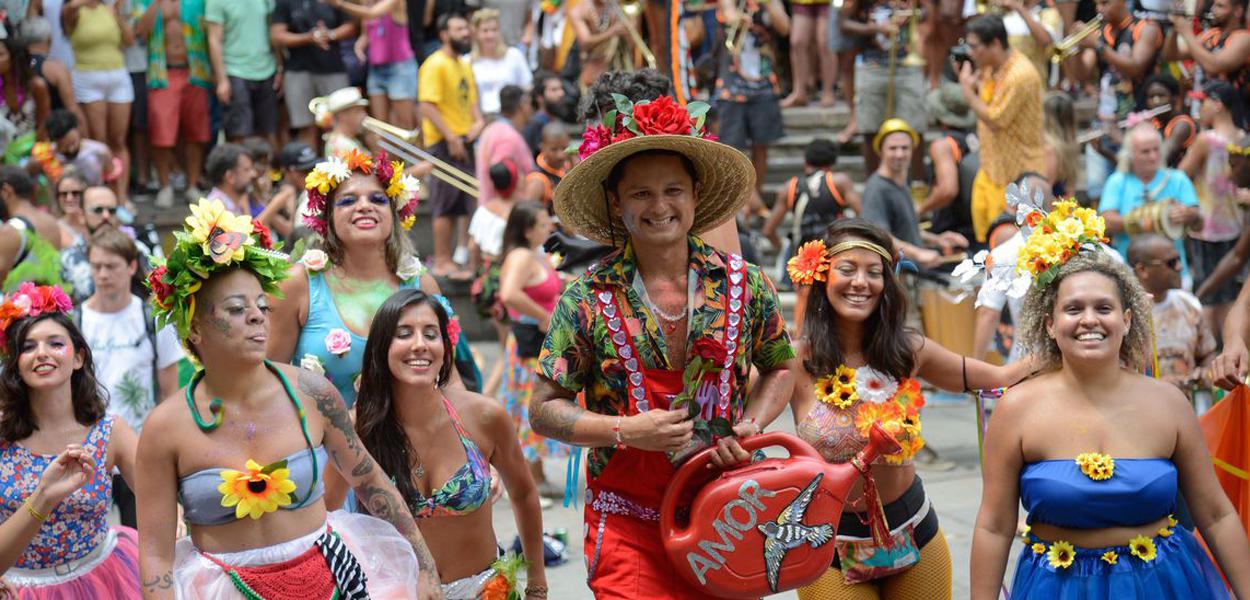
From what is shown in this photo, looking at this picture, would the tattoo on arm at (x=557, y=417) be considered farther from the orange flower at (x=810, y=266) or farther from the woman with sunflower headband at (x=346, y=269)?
the orange flower at (x=810, y=266)

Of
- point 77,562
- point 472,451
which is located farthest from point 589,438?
point 77,562

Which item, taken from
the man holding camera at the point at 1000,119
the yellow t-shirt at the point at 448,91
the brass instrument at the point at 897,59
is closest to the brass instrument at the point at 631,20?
the yellow t-shirt at the point at 448,91

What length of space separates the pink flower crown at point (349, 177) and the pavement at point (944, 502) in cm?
211

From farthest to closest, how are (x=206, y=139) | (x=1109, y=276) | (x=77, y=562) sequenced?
(x=206, y=139) → (x=77, y=562) → (x=1109, y=276)

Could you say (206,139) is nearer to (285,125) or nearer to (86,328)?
(285,125)

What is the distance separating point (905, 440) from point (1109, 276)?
96 cm

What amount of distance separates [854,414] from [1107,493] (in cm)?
104

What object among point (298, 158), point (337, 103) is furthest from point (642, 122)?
point (337, 103)

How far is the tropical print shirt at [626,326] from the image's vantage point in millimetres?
4004

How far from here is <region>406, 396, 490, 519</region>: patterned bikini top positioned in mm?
4629

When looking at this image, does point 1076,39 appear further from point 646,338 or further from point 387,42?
point 646,338

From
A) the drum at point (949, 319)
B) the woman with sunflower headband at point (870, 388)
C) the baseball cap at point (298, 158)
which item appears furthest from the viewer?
the baseball cap at point (298, 158)

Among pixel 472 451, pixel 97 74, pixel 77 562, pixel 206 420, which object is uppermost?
pixel 97 74

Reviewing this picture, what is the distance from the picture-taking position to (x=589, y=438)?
390 cm
